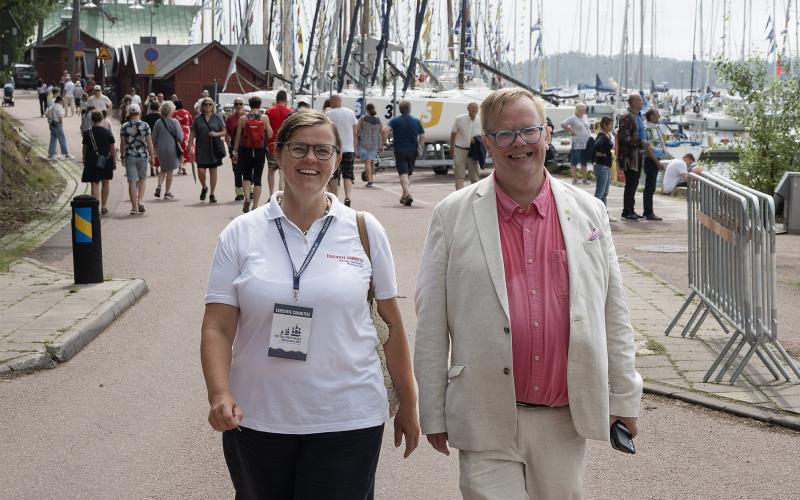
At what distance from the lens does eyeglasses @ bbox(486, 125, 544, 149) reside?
13.1 ft

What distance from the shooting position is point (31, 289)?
40.3 ft

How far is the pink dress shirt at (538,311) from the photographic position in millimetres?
3883

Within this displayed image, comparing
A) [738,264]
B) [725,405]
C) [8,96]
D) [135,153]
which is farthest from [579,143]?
[8,96]

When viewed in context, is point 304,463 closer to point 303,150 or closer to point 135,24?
point 303,150


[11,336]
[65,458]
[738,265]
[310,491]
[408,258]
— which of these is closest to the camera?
[310,491]

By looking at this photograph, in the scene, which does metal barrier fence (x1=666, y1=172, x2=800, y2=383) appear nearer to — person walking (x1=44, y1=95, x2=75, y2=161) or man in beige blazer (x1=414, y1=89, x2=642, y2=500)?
man in beige blazer (x1=414, y1=89, x2=642, y2=500)

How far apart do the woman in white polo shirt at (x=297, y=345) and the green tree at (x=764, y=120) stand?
17.5 m

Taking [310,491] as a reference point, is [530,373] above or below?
above

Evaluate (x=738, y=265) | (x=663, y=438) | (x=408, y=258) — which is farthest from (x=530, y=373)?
(x=408, y=258)

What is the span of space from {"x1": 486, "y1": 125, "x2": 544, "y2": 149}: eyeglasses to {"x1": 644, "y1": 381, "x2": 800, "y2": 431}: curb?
3.81 meters

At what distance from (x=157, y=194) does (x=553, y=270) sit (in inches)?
786

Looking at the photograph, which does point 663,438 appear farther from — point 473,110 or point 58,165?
point 58,165

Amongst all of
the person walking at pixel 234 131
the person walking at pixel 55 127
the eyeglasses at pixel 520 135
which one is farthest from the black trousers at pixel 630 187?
the person walking at pixel 55 127

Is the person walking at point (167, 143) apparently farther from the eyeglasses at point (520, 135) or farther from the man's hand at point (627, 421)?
the man's hand at point (627, 421)
